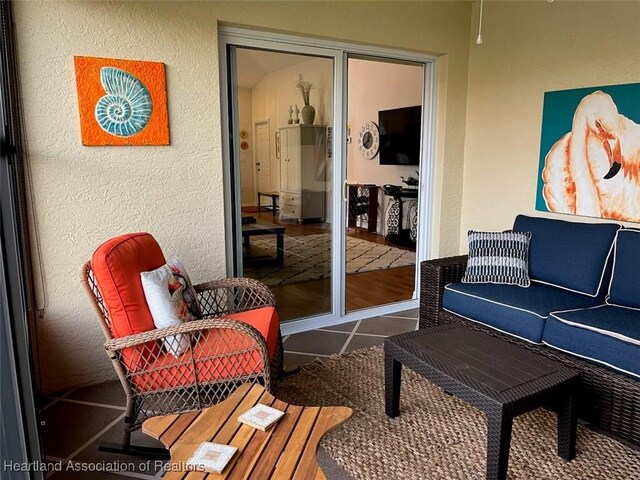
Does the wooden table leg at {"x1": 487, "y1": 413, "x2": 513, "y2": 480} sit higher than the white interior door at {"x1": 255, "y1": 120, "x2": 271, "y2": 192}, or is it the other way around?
the white interior door at {"x1": 255, "y1": 120, "x2": 271, "y2": 192}

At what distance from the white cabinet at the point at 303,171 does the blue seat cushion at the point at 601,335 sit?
1854 mm

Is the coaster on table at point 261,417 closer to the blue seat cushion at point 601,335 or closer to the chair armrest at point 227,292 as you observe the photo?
the chair armrest at point 227,292

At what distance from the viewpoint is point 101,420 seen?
7.63 feet

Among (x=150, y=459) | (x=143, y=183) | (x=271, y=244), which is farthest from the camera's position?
(x=271, y=244)

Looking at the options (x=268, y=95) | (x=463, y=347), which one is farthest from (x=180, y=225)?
(x=463, y=347)

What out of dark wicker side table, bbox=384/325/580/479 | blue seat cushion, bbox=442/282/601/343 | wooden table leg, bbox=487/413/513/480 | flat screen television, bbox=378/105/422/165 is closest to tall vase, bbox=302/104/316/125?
blue seat cushion, bbox=442/282/601/343

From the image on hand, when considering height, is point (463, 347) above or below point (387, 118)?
below

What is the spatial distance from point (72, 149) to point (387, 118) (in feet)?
18.0

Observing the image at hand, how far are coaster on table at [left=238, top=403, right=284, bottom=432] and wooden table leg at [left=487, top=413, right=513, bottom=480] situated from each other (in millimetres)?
798

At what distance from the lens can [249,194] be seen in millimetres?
3213

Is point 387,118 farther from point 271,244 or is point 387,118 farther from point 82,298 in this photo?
point 82,298

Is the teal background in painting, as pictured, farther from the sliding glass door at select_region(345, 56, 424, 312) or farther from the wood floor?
the sliding glass door at select_region(345, 56, 424, 312)

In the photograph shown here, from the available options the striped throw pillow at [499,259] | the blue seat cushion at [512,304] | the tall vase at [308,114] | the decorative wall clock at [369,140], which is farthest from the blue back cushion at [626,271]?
the decorative wall clock at [369,140]

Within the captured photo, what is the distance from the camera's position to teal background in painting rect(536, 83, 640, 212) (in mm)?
2771
